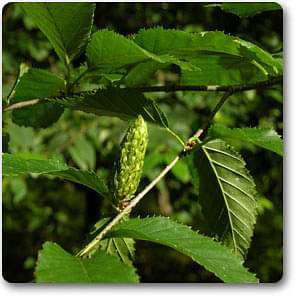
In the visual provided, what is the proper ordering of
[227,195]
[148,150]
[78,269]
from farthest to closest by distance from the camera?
[148,150] → [227,195] → [78,269]

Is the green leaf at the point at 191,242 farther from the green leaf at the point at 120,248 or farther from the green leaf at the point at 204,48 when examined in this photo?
the green leaf at the point at 204,48

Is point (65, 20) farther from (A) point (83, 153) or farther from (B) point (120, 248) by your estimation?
(A) point (83, 153)

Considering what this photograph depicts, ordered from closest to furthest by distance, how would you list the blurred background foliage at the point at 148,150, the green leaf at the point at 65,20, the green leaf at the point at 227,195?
the green leaf at the point at 65,20 → the green leaf at the point at 227,195 → the blurred background foliage at the point at 148,150

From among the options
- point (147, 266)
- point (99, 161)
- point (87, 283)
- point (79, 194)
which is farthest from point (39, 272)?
point (79, 194)

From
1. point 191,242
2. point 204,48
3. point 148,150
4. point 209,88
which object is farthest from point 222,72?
point 148,150

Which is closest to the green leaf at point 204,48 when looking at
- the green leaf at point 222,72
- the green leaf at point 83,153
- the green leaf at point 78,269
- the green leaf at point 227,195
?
the green leaf at point 222,72

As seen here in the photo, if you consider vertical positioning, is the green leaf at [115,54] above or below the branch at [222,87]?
above

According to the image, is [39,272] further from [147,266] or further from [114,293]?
[147,266]
